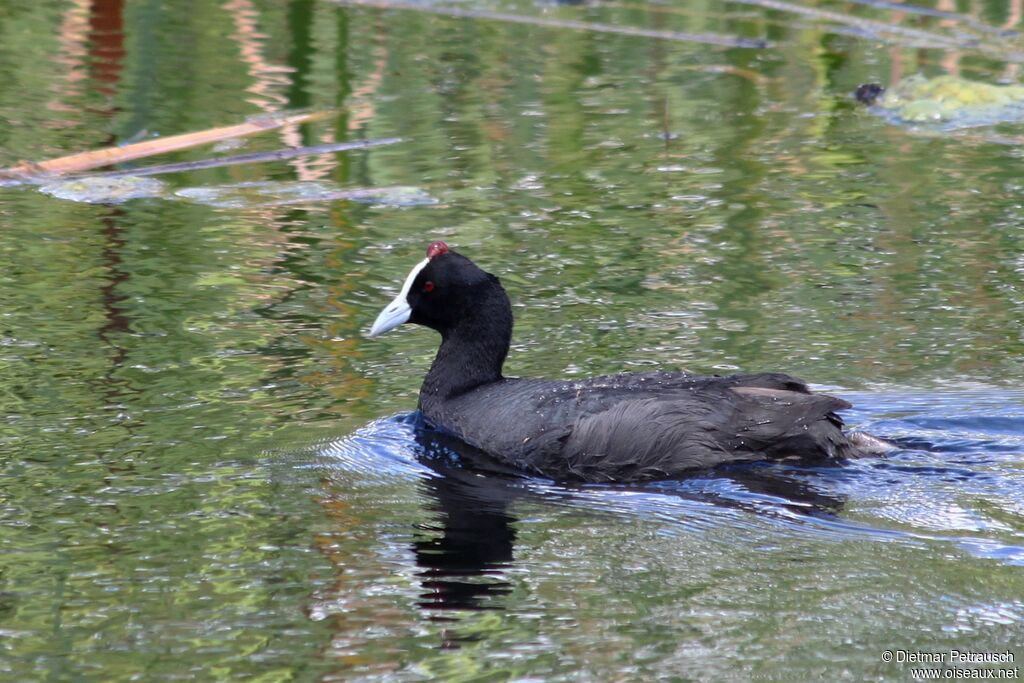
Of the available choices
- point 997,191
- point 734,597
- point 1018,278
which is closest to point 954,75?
point 997,191

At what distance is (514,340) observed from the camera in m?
6.36

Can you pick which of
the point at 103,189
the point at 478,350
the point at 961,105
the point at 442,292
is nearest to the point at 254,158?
the point at 103,189

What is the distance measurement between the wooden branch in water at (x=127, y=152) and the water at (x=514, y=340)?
11 cm

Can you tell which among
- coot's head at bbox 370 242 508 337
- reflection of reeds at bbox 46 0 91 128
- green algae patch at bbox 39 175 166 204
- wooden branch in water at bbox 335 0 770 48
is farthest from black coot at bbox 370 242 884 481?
wooden branch in water at bbox 335 0 770 48

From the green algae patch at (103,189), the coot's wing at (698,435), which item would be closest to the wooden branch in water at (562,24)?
the green algae patch at (103,189)

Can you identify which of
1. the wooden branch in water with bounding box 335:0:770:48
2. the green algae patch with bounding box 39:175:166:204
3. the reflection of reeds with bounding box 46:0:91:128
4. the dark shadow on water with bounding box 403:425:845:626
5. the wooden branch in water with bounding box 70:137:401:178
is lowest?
the dark shadow on water with bounding box 403:425:845:626

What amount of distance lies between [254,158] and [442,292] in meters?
2.69

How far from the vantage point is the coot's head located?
586 centimetres

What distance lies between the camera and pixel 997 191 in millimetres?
7941

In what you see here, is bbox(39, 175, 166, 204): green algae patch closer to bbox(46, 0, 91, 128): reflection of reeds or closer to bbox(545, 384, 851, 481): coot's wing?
bbox(46, 0, 91, 128): reflection of reeds

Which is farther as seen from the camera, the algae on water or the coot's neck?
the algae on water

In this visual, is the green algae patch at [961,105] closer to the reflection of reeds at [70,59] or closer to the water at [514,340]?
the water at [514,340]

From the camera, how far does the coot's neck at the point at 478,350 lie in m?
5.81

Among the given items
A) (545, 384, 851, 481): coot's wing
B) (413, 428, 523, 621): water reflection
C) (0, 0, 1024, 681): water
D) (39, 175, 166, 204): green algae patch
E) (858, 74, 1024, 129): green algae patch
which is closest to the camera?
(0, 0, 1024, 681): water
